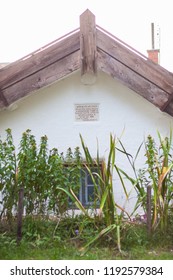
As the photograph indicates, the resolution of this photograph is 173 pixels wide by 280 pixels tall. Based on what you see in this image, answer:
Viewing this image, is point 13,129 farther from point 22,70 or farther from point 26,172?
point 26,172

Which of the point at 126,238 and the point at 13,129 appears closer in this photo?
the point at 126,238

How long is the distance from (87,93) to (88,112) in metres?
0.32

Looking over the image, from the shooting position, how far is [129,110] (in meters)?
7.19

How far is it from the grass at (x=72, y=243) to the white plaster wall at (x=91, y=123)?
1.52m

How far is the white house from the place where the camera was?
690 centimetres

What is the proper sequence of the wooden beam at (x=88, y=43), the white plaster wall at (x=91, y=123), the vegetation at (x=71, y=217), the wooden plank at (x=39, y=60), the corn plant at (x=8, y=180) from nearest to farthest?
the vegetation at (x=71, y=217) < the corn plant at (x=8, y=180) < the wooden beam at (x=88, y=43) < the wooden plank at (x=39, y=60) < the white plaster wall at (x=91, y=123)

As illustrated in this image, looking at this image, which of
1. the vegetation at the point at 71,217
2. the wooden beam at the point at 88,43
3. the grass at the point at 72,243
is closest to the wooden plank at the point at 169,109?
the vegetation at the point at 71,217

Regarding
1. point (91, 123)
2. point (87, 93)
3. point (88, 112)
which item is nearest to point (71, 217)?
point (91, 123)

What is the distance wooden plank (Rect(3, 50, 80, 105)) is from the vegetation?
1.16 m

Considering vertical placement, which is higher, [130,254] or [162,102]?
[162,102]

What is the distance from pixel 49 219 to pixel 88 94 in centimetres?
222

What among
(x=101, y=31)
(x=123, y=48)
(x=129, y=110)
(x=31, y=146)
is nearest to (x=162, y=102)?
(x=129, y=110)

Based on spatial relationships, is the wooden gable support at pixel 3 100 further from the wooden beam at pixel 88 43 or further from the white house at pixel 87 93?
the wooden beam at pixel 88 43

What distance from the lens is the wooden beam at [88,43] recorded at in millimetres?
6859
